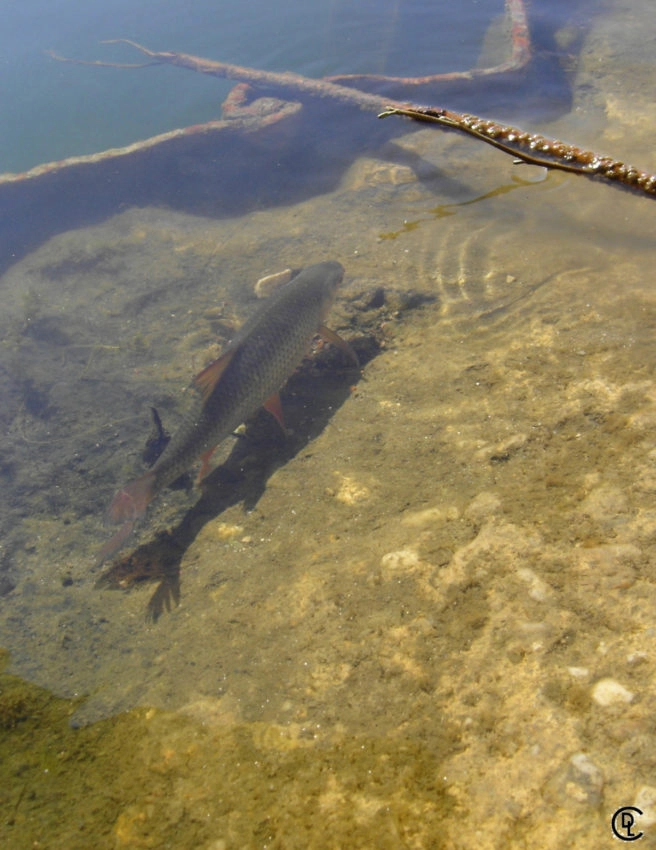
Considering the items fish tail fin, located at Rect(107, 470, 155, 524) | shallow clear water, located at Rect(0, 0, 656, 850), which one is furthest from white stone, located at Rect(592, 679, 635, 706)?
fish tail fin, located at Rect(107, 470, 155, 524)

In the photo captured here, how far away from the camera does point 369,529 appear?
3.06 metres

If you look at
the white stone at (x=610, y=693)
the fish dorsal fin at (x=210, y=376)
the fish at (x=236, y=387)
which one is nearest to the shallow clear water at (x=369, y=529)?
the white stone at (x=610, y=693)

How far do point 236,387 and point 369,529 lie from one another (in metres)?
1.81

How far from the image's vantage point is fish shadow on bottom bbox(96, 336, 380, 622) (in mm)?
3840

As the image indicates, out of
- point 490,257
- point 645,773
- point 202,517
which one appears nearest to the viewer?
point 645,773

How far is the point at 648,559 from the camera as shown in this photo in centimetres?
217

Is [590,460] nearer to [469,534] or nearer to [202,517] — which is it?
[469,534]

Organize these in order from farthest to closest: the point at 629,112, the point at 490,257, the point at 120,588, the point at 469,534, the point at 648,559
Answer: the point at 629,112
the point at 490,257
the point at 120,588
the point at 469,534
the point at 648,559

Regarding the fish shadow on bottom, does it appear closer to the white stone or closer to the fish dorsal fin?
the fish dorsal fin

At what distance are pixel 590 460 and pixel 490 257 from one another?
9.52 feet

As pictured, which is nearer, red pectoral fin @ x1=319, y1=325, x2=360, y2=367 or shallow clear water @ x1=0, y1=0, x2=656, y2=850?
shallow clear water @ x1=0, y1=0, x2=656, y2=850

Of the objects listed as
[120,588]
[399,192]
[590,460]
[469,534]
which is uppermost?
[399,192]

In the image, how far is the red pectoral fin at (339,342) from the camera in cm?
481

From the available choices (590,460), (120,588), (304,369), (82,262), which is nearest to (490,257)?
(304,369)
